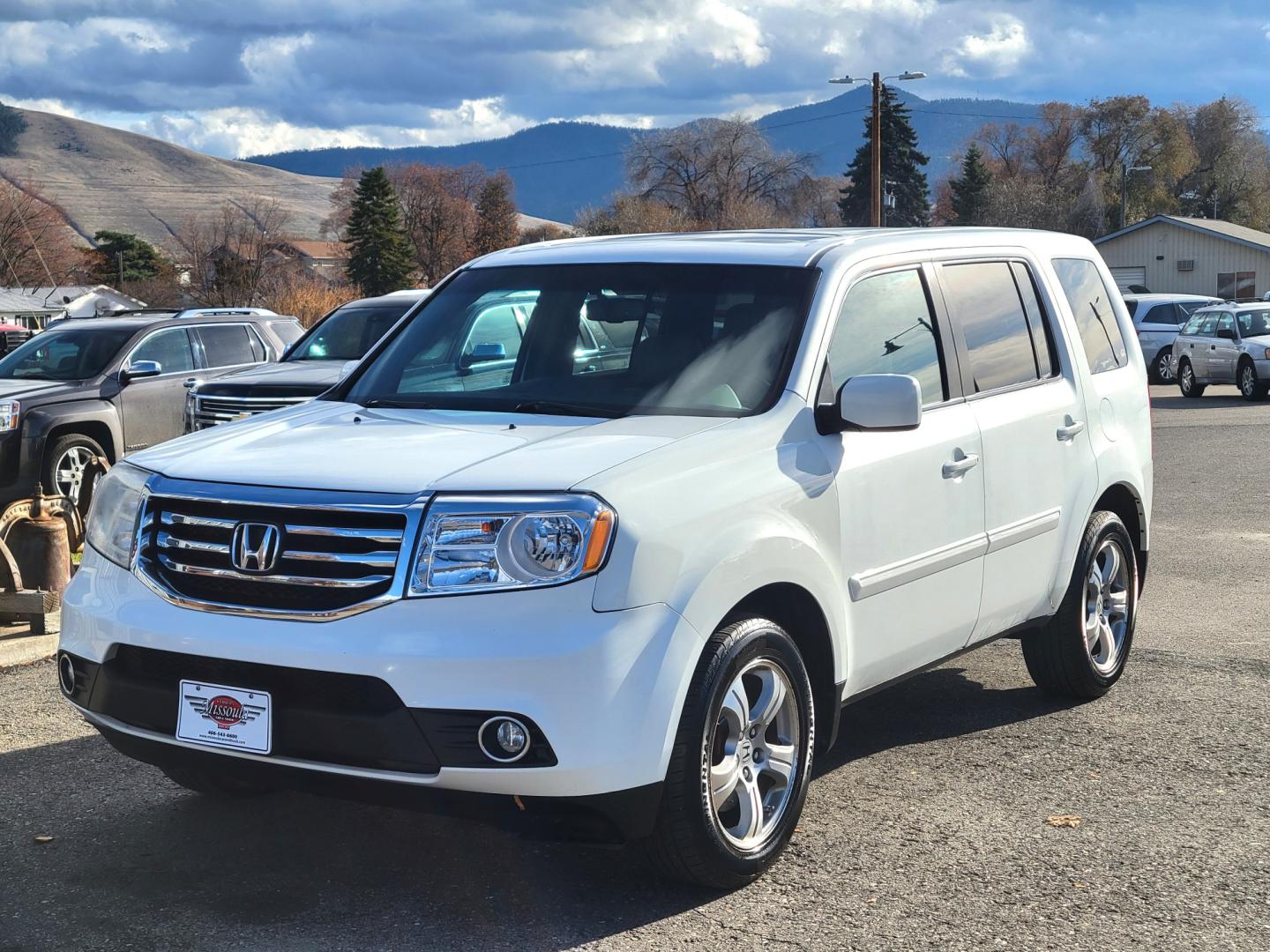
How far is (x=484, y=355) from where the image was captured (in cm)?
A: 529

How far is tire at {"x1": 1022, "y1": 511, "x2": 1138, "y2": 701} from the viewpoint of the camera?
6.04m

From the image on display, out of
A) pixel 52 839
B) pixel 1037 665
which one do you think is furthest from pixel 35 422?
pixel 1037 665

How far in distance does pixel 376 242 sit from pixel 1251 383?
76782 millimetres

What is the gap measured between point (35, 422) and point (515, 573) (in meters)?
10.0

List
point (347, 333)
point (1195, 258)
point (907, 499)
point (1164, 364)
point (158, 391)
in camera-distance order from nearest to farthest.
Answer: point (907, 499), point (158, 391), point (347, 333), point (1164, 364), point (1195, 258)

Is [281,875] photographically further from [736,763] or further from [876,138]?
[876,138]

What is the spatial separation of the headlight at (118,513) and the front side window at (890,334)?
2.16 metres

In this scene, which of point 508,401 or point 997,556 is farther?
point 997,556

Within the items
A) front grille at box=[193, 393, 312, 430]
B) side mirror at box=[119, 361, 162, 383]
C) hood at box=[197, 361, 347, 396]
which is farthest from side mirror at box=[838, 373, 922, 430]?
side mirror at box=[119, 361, 162, 383]

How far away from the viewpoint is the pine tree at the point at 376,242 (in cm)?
9600

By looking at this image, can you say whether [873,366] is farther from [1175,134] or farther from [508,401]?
[1175,134]

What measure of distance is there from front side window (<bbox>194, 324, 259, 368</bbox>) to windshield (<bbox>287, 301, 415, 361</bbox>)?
913 millimetres

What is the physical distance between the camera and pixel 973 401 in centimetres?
533

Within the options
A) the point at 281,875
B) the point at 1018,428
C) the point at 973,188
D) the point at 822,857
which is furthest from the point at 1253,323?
the point at 973,188
